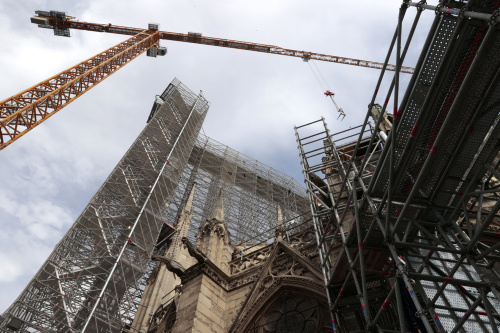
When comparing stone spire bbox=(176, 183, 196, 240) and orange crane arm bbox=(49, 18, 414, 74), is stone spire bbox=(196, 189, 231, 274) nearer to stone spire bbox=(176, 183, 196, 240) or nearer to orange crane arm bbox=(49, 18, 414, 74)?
stone spire bbox=(176, 183, 196, 240)

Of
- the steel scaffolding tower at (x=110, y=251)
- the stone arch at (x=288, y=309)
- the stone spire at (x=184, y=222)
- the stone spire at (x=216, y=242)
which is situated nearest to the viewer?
the stone arch at (x=288, y=309)

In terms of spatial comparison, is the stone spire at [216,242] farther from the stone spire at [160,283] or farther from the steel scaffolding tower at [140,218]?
the stone spire at [160,283]

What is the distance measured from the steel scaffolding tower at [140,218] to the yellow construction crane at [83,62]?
17.7ft

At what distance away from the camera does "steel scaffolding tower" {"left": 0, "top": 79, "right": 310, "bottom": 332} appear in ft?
54.7

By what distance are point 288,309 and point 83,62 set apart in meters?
26.3

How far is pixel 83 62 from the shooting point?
1121 inches

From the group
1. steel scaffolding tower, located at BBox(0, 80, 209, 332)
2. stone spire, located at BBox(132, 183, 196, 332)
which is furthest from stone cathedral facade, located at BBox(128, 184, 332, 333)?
steel scaffolding tower, located at BBox(0, 80, 209, 332)

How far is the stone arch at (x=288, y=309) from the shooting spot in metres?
8.73

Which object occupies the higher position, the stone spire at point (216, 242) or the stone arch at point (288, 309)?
the stone spire at point (216, 242)

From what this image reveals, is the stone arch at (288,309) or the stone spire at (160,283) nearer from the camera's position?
the stone arch at (288,309)

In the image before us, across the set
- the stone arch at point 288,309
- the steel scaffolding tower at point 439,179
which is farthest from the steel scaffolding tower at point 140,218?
the steel scaffolding tower at point 439,179

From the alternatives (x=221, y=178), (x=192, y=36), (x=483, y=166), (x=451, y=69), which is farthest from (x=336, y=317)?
(x=192, y=36)

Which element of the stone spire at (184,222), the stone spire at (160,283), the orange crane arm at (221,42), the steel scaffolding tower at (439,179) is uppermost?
the orange crane arm at (221,42)

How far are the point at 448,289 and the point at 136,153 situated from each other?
76.0 ft
